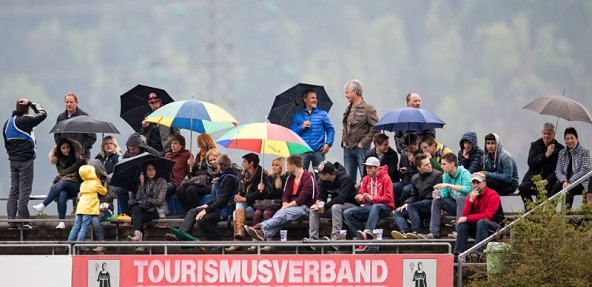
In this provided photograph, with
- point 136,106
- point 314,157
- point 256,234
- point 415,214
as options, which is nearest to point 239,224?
point 256,234

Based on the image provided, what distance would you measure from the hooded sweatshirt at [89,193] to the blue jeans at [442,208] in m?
5.09

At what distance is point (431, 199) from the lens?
22984 millimetres

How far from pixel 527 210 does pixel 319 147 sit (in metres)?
4.16

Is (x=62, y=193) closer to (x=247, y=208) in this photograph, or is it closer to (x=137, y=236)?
(x=137, y=236)

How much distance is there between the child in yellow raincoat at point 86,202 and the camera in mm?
23688

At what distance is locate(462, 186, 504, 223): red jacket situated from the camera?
863 inches

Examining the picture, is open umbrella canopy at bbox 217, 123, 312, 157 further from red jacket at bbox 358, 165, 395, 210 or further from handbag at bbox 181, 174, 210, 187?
red jacket at bbox 358, 165, 395, 210

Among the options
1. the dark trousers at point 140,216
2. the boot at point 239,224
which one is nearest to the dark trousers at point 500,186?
the boot at point 239,224

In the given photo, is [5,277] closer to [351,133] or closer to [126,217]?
[126,217]

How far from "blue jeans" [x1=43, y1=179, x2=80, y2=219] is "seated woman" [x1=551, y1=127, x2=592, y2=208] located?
293 inches

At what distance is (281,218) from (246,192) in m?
0.87

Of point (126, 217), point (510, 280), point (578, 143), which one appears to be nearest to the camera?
point (510, 280)

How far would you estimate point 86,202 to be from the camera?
77.9 ft

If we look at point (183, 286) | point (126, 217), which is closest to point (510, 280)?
point (183, 286)
